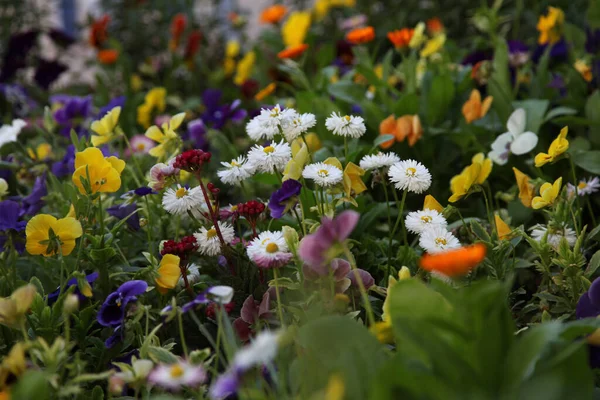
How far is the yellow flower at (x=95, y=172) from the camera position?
902 mm

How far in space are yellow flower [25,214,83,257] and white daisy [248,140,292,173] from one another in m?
0.25

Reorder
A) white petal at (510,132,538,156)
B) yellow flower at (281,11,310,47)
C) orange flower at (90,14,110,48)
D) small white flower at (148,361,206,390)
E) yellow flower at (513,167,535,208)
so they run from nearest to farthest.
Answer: small white flower at (148,361,206,390)
yellow flower at (513,167,535,208)
white petal at (510,132,538,156)
yellow flower at (281,11,310,47)
orange flower at (90,14,110,48)

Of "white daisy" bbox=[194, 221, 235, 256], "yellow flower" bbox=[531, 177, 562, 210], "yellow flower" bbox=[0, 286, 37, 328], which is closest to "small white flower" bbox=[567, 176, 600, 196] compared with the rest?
"yellow flower" bbox=[531, 177, 562, 210]

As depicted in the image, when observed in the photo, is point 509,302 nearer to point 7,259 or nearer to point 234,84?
point 7,259

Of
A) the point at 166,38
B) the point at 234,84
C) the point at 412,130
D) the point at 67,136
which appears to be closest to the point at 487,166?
the point at 412,130

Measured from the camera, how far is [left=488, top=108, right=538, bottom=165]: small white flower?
117 cm

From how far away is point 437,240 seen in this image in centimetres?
83

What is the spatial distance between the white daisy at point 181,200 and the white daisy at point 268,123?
0.36ft

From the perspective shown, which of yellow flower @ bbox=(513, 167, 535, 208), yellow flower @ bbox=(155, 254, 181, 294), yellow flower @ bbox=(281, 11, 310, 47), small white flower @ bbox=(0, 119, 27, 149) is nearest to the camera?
yellow flower @ bbox=(155, 254, 181, 294)

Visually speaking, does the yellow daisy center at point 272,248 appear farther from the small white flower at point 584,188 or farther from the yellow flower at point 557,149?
the small white flower at point 584,188

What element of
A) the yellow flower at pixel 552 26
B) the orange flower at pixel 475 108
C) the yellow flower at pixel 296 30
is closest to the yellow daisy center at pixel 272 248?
the orange flower at pixel 475 108

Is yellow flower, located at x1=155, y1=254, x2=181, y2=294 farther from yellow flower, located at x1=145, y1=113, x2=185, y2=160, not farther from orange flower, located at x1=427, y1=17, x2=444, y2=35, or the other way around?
orange flower, located at x1=427, y1=17, x2=444, y2=35

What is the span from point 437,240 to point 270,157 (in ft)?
0.78

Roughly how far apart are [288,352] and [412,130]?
69cm
